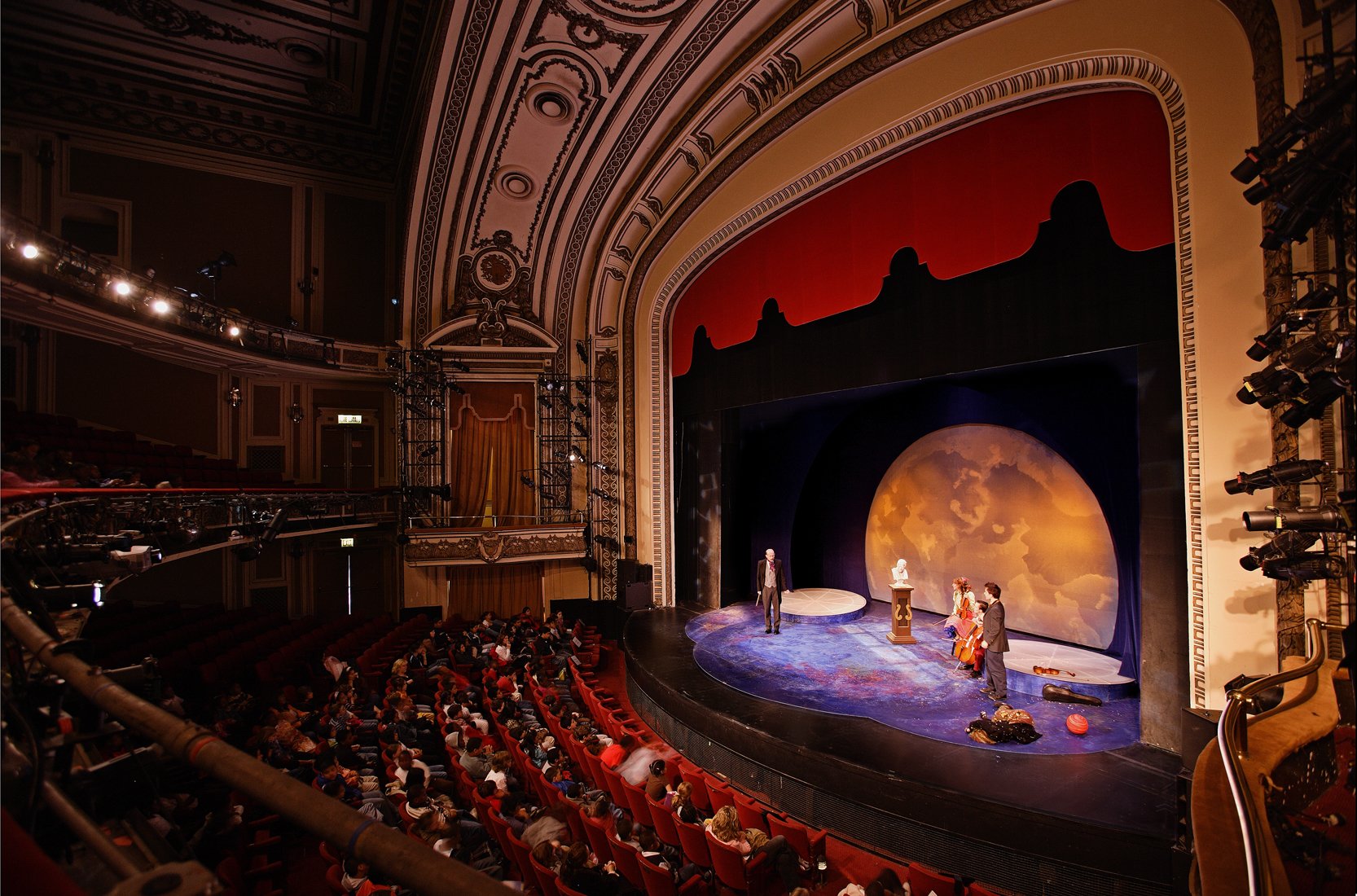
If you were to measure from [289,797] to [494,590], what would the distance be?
43.7 feet

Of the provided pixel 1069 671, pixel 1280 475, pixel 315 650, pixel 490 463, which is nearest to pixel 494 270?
pixel 490 463

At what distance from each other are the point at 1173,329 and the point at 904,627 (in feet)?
18.1

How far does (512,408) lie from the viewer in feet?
44.8

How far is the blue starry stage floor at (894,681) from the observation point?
5.92m

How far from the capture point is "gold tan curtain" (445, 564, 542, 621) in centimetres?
1329

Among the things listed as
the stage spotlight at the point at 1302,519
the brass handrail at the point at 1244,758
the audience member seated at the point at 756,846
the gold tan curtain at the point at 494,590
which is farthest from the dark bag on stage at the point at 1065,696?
the gold tan curtain at the point at 494,590

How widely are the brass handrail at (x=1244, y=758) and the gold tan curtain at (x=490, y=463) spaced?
12307 millimetres

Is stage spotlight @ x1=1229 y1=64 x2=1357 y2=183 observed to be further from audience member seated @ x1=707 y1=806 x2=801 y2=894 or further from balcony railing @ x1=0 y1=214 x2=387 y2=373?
balcony railing @ x1=0 y1=214 x2=387 y2=373

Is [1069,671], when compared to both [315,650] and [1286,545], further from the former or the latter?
[315,650]

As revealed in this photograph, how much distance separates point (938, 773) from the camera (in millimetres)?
5004

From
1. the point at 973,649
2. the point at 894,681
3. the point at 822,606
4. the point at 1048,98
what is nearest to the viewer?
the point at 1048,98

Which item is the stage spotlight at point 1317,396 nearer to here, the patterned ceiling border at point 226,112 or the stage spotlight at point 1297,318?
the stage spotlight at point 1297,318

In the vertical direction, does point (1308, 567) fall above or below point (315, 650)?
above

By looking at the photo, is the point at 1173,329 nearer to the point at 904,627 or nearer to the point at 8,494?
the point at 904,627
